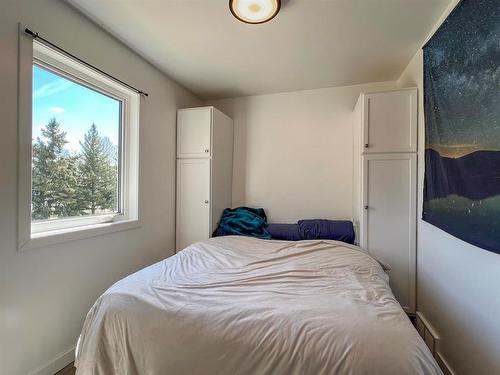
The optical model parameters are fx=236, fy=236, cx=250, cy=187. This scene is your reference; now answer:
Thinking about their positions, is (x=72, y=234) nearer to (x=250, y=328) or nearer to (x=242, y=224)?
(x=250, y=328)

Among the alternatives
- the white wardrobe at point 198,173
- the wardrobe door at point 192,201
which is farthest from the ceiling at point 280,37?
the wardrobe door at point 192,201

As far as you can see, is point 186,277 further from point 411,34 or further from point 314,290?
point 411,34

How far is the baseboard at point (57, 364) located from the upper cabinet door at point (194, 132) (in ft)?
6.29

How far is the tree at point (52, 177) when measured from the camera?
152cm

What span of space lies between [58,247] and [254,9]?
1.98 m

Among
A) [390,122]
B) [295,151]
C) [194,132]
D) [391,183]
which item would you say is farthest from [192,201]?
[390,122]

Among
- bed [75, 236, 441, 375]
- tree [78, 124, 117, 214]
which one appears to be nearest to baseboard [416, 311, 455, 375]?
bed [75, 236, 441, 375]

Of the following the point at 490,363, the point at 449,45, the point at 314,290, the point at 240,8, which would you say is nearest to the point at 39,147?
the point at 240,8

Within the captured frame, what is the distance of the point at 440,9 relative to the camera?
5.00ft

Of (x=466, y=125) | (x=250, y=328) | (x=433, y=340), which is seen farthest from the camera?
(x=433, y=340)

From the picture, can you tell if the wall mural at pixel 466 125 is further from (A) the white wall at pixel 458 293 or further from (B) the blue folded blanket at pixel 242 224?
(B) the blue folded blanket at pixel 242 224

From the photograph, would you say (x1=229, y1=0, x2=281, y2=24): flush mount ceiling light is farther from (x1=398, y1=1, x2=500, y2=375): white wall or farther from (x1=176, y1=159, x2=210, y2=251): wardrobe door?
(x1=176, y1=159, x2=210, y2=251): wardrobe door

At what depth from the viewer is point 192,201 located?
2689 mm

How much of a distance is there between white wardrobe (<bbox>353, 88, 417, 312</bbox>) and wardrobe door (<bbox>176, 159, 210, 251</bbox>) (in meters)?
1.59
